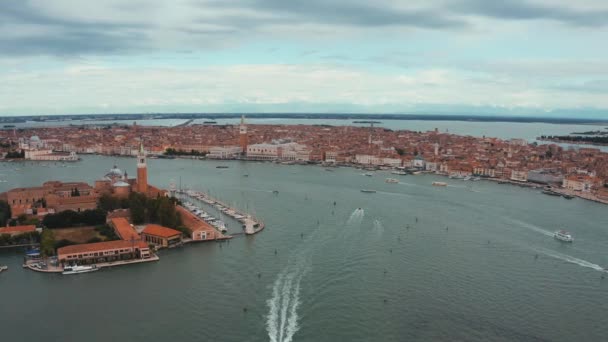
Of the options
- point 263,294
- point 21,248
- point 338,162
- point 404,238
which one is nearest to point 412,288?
point 263,294

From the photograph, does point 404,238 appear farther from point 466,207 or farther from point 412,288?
point 466,207

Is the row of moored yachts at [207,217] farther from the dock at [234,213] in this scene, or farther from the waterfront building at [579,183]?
→ the waterfront building at [579,183]

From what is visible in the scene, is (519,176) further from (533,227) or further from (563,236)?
(563,236)

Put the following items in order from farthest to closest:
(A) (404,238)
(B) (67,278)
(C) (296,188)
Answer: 1. (C) (296,188)
2. (A) (404,238)
3. (B) (67,278)

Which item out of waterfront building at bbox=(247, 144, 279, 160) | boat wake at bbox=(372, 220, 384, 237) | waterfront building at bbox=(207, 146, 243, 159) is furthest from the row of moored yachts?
waterfront building at bbox=(207, 146, 243, 159)

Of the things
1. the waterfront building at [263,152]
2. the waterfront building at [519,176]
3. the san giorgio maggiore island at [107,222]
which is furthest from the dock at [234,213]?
the waterfront building at [263,152]

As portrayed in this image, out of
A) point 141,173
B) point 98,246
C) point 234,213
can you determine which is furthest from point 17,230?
point 234,213
